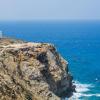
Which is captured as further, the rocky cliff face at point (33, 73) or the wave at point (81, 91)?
the wave at point (81, 91)

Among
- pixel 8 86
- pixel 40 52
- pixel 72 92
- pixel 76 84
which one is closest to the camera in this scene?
pixel 8 86

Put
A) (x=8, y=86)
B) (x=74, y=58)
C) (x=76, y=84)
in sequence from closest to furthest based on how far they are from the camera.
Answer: (x=8, y=86) → (x=76, y=84) → (x=74, y=58)

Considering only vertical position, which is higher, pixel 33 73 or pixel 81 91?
pixel 81 91

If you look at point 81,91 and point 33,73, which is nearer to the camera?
point 33,73

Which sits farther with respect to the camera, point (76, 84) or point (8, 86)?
point (76, 84)

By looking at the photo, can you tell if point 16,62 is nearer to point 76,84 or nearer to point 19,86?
point 19,86

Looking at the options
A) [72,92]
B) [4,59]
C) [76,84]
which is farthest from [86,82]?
[4,59]

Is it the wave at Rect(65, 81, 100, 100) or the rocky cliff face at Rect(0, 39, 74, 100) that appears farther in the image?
the wave at Rect(65, 81, 100, 100)

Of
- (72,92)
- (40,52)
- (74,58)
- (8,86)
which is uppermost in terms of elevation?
(74,58)
